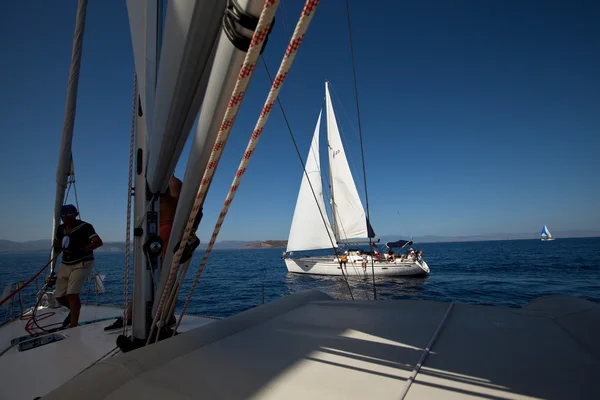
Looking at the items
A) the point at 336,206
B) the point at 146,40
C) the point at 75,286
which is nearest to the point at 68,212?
the point at 75,286

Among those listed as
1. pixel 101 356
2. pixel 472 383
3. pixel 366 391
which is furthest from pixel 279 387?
pixel 101 356

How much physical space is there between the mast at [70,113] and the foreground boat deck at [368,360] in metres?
3.88

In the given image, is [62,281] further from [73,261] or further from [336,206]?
[336,206]

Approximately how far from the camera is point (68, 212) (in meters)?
4.18

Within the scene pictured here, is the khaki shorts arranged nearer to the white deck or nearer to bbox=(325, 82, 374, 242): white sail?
the white deck

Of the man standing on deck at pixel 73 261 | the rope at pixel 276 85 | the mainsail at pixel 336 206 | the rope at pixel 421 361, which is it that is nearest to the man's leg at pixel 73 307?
the man standing on deck at pixel 73 261

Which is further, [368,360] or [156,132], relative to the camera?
[156,132]

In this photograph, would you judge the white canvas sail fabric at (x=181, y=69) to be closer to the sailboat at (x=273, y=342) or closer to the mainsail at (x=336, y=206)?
the sailboat at (x=273, y=342)

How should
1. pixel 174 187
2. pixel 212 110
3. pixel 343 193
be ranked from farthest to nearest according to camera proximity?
pixel 343 193 → pixel 174 187 → pixel 212 110

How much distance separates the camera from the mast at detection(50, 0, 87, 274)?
3434mm

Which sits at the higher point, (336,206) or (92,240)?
(336,206)

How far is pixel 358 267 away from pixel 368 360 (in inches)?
1017

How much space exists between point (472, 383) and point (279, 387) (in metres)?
0.91

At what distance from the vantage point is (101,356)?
3018 millimetres
